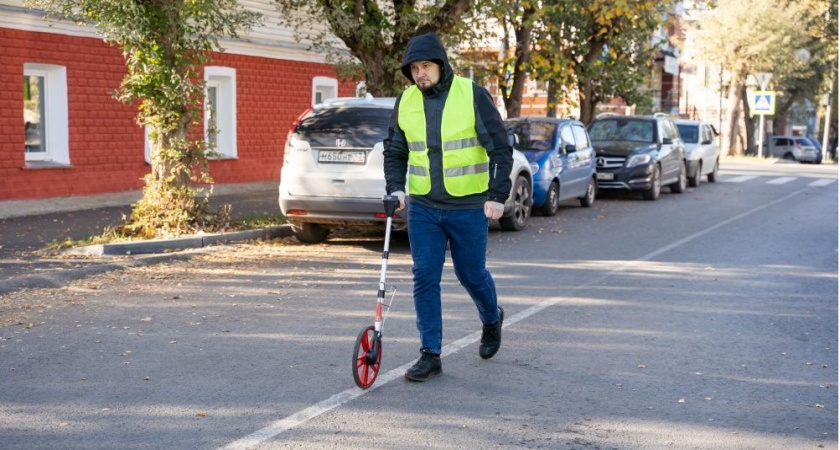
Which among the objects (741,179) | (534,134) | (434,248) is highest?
(534,134)

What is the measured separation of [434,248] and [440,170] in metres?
0.45

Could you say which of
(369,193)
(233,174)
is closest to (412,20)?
(369,193)

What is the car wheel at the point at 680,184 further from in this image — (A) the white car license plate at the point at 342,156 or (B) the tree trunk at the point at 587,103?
(A) the white car license plate at the point at 342,156

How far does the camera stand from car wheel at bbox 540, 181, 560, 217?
18.0 metres

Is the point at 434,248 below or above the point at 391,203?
below

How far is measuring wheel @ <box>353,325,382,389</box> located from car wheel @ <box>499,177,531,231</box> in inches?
359

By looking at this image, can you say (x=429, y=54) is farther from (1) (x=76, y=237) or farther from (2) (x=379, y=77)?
(2) (x=379, y=77)

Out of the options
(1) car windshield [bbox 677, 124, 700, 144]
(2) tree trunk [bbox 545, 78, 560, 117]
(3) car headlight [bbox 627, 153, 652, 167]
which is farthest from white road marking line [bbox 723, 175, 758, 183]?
(3) car headlight [bbox 627, 153, 652, 167]

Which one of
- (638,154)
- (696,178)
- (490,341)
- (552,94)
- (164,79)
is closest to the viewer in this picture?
(490,341)

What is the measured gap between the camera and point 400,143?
21.6ft

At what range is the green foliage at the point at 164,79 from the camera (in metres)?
12.9

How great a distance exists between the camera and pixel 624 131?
23.2 meters

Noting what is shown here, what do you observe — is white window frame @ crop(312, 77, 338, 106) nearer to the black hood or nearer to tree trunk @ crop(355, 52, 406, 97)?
tree trunk @ crop(355, 52, 406, 97)

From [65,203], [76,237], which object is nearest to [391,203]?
[76,237]
